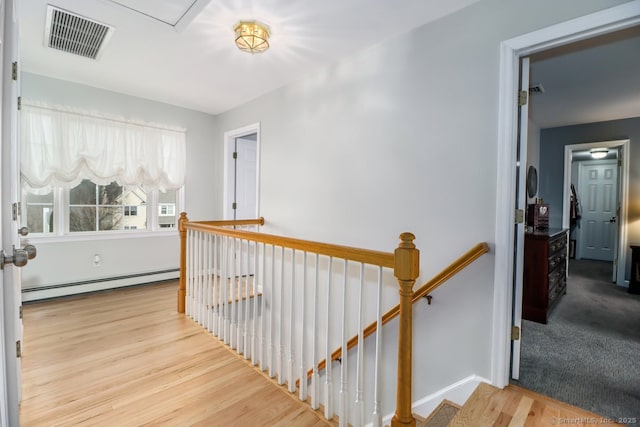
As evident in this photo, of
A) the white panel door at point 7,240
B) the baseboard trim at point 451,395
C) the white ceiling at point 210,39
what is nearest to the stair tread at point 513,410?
the baseboard trim at point 451,395

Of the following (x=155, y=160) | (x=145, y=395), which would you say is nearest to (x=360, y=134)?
(x=145, y=395)

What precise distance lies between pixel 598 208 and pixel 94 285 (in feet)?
29.6

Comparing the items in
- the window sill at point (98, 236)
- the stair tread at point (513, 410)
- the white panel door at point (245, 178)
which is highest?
the white panel door at point (245, 178)

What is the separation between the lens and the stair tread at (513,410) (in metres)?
1.51

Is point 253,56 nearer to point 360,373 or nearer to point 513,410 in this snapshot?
point 360,373

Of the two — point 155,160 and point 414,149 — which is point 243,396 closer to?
point 414,149

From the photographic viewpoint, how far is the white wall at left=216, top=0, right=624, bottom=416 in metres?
1.84

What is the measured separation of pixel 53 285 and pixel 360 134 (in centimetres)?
392

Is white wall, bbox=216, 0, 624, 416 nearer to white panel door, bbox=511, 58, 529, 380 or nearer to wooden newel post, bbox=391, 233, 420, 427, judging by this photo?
white panel door, bbox=511, 58, 529, 380

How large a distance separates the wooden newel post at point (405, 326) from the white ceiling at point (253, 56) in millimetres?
1745

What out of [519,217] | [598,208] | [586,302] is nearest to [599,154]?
[598,208]

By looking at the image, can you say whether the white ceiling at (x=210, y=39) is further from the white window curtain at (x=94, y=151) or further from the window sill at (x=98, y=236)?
the window sill at (x=98, y=236)

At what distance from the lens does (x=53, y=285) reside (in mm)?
3438

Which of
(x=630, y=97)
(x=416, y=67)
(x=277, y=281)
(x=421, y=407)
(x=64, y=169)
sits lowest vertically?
(x=421, y=407)
